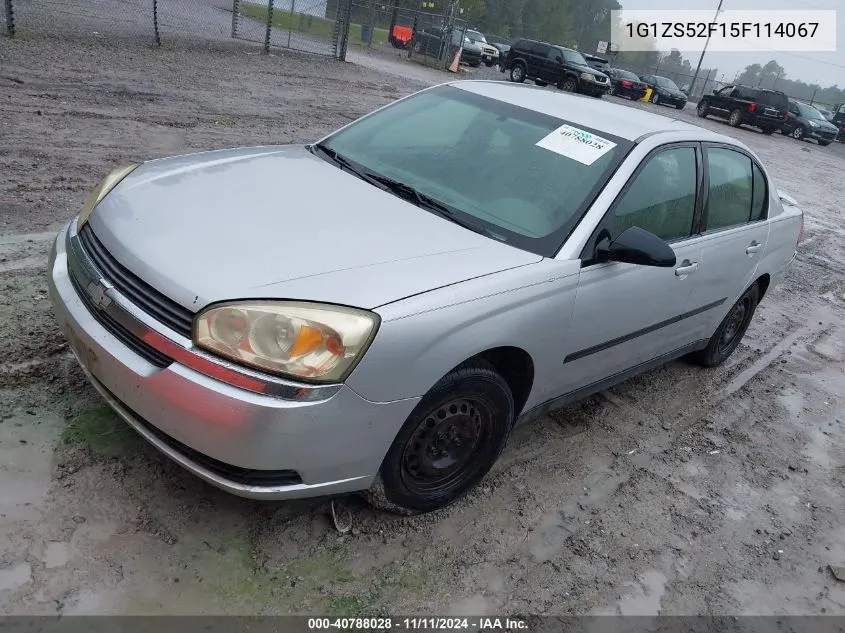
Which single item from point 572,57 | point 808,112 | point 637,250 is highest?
point 637,250

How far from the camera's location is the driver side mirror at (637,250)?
9.90 ft

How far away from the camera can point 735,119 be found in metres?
30.1

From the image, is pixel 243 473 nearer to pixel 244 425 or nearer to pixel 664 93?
pixel 244 425

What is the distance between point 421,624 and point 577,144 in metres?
2.29

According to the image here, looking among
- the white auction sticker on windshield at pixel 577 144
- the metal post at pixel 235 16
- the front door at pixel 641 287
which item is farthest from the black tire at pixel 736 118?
the white auction sticker on windshield at pixel 577 144

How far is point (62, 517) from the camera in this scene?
102 inches

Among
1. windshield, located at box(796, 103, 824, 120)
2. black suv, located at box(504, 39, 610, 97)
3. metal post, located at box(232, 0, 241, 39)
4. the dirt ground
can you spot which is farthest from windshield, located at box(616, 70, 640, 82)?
the dirt ground

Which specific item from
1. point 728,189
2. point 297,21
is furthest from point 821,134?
point 728,189

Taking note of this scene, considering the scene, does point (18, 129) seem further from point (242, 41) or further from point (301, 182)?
point (242, 41)

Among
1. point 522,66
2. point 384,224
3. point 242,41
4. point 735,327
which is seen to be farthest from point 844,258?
point 522,66

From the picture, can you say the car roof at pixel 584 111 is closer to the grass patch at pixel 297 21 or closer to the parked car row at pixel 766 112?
the grass patch at pixel 297 21

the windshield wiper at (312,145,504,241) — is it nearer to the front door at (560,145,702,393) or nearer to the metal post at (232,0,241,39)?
the front door at (560,145,702,393)

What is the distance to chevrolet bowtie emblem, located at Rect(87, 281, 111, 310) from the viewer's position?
101 inches

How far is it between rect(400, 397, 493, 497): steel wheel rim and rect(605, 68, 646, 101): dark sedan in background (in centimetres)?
3424
